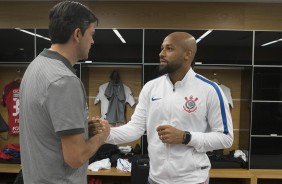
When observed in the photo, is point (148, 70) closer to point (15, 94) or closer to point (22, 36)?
point (22, 36)

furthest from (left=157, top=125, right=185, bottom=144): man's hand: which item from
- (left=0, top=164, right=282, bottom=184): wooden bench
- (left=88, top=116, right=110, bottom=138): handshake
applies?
(left=0, top=164, right=282, bottom=184): wooden bench

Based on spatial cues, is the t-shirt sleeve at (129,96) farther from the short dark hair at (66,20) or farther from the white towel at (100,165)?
the short dark hair at (66,20)

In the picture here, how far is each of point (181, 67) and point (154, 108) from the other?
299 mm

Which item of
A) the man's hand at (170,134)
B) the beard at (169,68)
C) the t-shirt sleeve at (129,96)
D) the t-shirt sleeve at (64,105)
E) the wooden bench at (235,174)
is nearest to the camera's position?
the t-shirt sleeve at (64,105)

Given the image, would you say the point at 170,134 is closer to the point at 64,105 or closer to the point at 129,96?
the point at 64,105

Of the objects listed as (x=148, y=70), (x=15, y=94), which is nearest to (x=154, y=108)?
(x=148, y=70)

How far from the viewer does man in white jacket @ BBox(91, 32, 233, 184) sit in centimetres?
145

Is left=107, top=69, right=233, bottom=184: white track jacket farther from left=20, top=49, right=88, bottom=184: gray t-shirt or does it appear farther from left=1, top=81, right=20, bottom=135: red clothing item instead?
left=1, top=81, right=20, bottom=135: red clothing item

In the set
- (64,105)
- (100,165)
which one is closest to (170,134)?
(64,105)

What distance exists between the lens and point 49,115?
36.2 inches

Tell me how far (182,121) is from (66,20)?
33.8 inches

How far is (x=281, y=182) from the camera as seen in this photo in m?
3.83

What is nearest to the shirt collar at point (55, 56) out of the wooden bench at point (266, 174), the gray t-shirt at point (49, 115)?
the gray t-shirt at point (49, 115)

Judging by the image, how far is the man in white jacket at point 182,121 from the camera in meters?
1.45
